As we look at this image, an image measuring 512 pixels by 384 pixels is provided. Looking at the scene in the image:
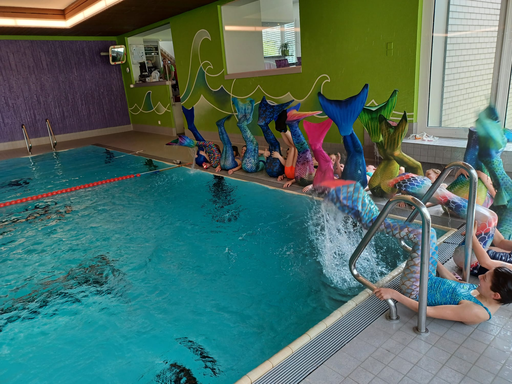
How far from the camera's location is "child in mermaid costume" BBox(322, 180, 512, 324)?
2191 millimetres

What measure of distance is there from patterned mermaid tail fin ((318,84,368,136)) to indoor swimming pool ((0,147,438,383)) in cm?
119

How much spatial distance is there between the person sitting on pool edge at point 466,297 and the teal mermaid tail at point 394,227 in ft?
0.21

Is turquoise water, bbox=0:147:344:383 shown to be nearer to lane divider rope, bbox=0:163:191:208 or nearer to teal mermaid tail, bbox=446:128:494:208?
lane divider rope, bbox=0:163:191:208

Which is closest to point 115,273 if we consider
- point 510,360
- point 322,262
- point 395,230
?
point 322,262

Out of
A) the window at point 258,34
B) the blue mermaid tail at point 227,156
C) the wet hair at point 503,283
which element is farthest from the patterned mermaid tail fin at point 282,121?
the wet hair at point 503,283

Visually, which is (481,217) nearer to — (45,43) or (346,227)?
(346,227)

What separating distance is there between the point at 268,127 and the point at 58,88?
36.8 feet

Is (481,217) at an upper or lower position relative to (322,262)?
upper

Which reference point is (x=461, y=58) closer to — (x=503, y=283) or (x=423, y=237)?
(x=503, y=283)

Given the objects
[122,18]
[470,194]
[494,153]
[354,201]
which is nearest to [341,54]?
[494,153]

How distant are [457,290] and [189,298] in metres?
2.15

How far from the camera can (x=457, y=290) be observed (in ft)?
7.94

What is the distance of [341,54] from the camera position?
23.0 ft

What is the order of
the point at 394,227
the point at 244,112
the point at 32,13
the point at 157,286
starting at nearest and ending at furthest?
the point at 394,227, the point at 157,286, the point at 244,112, the point at 32,13
